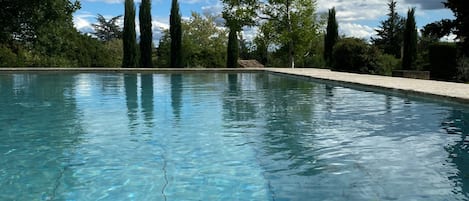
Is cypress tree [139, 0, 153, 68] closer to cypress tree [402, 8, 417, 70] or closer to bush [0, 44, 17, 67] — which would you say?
bush [0, 44, 17, 67]

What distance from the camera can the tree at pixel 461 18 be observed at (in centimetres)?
964

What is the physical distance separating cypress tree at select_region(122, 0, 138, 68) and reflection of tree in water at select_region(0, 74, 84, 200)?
1593 cm

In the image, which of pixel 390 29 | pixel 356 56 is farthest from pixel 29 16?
pixel 390 29

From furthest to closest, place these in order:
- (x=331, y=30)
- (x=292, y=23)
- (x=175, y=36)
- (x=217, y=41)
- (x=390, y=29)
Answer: (x=390, y=29), (x=217, y=41), (x=292, y=23), (x=331, y=30), (x=175, y=36)

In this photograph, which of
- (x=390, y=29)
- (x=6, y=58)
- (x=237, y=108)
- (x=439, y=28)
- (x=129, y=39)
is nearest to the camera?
(x=237, y=108)

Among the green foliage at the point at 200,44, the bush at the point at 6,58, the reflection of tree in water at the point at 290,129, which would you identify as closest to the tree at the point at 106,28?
the green foliage at the point at 200,44

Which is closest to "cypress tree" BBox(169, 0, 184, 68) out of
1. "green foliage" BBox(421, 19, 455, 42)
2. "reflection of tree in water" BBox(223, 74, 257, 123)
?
"reflection of tree in water" BBox(223, 74, 257, 123)

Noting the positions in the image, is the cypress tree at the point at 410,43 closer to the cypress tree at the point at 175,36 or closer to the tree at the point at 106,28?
the cypress tree at the point at 175,36

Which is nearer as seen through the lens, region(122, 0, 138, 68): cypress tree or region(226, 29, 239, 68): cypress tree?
region(122, 0, 138, 68): cypress tree

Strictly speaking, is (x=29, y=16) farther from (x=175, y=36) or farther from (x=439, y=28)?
(x=439, y=28)

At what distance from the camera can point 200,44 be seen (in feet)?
122

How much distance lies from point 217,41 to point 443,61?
2195 centimetres

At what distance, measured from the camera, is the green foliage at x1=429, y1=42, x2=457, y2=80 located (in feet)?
57.1

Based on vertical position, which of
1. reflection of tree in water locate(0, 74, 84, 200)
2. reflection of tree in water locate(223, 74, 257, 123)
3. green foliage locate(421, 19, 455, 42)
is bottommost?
reflection of tree in water locate(0, 74, 84, 200)
